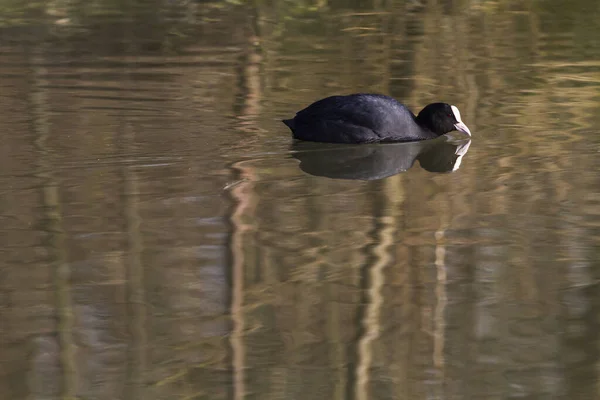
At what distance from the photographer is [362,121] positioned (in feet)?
30.7

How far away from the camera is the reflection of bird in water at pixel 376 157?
28.7ft

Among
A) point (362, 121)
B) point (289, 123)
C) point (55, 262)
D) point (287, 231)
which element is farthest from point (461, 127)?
point (55, 262)

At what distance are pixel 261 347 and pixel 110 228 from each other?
2090 millimetres

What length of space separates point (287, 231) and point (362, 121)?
240cm

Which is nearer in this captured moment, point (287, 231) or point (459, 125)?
point (287, 231)

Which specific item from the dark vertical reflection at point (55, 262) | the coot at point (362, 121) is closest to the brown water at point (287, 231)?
the dark vertical reflection at point (55, 262)

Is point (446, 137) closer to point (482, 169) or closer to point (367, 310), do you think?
point (482, 169)

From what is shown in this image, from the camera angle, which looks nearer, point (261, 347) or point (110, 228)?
point (261, 347)

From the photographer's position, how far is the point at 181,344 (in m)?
5.43

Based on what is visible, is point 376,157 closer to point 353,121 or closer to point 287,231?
point 353,121

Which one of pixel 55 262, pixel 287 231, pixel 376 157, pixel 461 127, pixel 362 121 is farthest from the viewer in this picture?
pixel 461 127

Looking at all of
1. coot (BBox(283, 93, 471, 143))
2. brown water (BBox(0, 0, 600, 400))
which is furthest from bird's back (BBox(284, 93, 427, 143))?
brown water (BBox(0, 0, 600, 400))

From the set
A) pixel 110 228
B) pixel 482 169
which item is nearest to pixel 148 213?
pixel 110 228

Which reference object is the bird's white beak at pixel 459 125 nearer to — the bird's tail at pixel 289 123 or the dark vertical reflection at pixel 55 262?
the bird's tail at pixel 289 123
